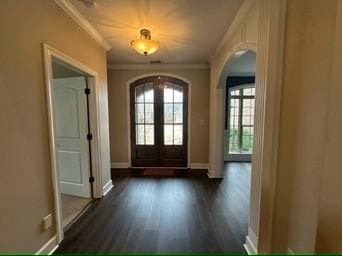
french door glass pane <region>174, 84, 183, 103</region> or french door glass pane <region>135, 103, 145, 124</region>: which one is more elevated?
french door glass pane <region>174, 84, 183, 103</region>

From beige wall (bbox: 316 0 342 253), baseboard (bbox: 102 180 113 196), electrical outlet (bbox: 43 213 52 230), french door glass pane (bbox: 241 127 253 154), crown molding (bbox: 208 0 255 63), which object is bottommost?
baseboard (bbox: 102 180 113 196)

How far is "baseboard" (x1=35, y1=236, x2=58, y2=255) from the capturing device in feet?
6.19

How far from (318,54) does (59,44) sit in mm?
2537

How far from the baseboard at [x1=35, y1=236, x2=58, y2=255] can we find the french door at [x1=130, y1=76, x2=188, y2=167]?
3.16m

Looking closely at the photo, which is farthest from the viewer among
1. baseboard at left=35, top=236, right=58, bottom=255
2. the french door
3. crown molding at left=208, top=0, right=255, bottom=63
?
the french door

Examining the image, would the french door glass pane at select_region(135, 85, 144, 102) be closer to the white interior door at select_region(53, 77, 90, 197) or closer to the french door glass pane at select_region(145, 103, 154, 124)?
the french door glass pane at select_region(145, 103, 154, 124)

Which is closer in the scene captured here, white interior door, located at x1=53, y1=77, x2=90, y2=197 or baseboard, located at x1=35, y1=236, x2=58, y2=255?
baseboard, located at x1=35, y1=236, x2=58, y2=255

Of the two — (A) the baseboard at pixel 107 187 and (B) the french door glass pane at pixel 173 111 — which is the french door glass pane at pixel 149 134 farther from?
(A) the baseboard at pixel 107 187

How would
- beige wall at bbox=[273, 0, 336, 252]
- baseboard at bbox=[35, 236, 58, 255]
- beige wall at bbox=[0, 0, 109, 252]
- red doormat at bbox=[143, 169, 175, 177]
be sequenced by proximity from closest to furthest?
beige wall at bbox=[273, 0, 336, 252]
beige wall at bbox=[0, 0, 109, 252]
baseboard at bbox=[35, 236, 58, 255]
red doormat at bbox=[143, 169, 175, 177]

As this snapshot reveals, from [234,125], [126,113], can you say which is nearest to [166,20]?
[126,113]

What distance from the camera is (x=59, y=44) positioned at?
218 centimetres

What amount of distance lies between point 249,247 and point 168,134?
11.2 feet

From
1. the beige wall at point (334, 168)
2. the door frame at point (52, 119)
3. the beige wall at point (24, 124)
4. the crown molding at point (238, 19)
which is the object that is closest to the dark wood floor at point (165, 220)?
the door frame at point (52, 119)

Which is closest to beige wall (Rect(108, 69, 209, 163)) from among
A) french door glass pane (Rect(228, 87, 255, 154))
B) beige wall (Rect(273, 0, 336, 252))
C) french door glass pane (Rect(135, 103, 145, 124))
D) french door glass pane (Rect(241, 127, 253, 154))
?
french door glass pane (Rect(135, 103, 145, 124))
